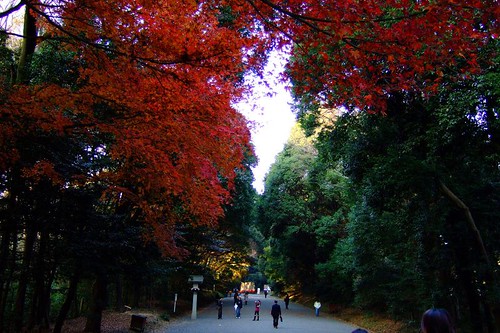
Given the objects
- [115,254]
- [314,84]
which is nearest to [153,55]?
[314,84]

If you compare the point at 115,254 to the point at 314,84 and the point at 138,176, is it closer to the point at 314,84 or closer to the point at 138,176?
the point at 138,176

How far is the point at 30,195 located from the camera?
8758 millimetres

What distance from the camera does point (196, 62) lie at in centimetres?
551

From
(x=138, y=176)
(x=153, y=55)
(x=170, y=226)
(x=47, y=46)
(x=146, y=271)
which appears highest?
(x=47, y=46)

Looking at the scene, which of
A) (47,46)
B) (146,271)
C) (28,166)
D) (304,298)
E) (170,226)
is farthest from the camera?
(304,298)

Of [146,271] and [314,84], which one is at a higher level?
[314,84]

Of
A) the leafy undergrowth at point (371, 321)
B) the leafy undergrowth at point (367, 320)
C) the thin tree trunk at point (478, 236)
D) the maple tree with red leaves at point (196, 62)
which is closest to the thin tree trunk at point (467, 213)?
the thin tree trunk at point (478, 236)

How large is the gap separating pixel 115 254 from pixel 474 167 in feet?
35.7

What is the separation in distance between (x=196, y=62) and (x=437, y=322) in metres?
4.45

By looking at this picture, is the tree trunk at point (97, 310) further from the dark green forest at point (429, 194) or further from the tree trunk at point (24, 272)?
the dark green forest at point (429, 194)

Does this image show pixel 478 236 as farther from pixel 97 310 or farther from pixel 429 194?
pixel 97 310

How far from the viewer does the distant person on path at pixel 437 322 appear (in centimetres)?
247

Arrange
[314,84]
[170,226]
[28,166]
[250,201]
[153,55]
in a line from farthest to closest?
[250,201] → [170,226] → [28,166] → [153,55] → [314,84]

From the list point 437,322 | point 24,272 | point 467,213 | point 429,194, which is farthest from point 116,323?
point 437,322
